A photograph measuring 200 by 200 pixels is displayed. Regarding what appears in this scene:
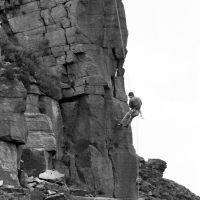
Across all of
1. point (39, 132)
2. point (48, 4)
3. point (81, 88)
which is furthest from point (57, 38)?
point (39, 132)

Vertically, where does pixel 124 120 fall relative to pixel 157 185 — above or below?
above

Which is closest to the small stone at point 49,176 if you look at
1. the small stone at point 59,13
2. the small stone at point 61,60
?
the small stone at point 61,60

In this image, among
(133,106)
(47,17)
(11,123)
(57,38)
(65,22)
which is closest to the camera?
(11,123)

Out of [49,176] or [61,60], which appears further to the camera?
[61,60]

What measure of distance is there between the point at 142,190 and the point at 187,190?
832cm

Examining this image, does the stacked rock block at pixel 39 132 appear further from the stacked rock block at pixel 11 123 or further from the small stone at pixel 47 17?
the small stone at pixel 47 17

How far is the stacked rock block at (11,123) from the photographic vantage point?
3875 centimetres

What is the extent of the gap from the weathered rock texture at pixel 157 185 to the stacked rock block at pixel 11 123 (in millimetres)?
23801

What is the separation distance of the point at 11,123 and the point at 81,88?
14.5m

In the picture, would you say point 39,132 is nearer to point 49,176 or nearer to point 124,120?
point 49,176

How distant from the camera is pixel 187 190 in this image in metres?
70.1

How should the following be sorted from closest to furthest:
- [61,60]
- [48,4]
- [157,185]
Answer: [61,60] → [48,4] → [157,185]

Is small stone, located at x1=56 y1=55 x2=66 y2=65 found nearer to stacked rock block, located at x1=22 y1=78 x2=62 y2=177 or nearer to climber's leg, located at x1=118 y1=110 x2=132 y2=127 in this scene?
stacked rock block, located at x1=22 y1=78 x2=62 y2=177

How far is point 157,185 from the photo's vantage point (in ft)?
218
